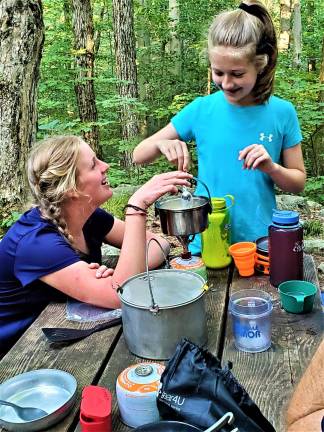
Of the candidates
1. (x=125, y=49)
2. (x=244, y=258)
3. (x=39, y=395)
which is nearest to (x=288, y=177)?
(x=244, y=258)

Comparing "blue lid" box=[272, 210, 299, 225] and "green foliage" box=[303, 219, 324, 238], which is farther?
"green foliage" box=[303, 219, 324, 238]

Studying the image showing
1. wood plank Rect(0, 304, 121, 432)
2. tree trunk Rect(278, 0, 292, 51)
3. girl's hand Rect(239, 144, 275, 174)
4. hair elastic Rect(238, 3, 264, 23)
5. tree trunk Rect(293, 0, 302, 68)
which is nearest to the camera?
wood plank Rect(0, 304, 121, 432)

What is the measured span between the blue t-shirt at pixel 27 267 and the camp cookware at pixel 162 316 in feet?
1.40

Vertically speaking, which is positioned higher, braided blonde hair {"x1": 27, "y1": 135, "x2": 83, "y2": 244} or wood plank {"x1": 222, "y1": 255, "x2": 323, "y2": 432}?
braided blonde hair {"x1": 27, "y1": 135, "x2": 83, "y2": 244}

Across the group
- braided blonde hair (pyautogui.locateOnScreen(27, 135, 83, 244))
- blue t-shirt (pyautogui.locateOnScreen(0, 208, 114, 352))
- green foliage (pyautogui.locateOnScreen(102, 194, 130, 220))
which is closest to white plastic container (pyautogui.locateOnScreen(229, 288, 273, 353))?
blue t-shirt (pyautogui.locateOnScreen(0, 208, 114, 352))

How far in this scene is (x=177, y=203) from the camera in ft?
6.68

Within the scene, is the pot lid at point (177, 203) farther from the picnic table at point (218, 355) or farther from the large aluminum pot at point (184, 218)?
the picnic table at point (218, 355)

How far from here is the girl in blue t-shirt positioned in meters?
2.33

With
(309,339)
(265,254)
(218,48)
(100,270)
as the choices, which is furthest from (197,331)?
(218,48)

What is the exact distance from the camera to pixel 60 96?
31.8 feet

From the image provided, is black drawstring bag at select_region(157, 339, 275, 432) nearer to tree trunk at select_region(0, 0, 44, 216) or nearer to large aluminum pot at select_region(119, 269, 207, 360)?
large aluminum pot at select_region(119, 269, 207, 360)

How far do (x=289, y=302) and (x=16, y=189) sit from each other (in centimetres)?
329

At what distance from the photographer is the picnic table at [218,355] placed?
1414 mm

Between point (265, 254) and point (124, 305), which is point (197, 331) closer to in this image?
point (124, 305)
